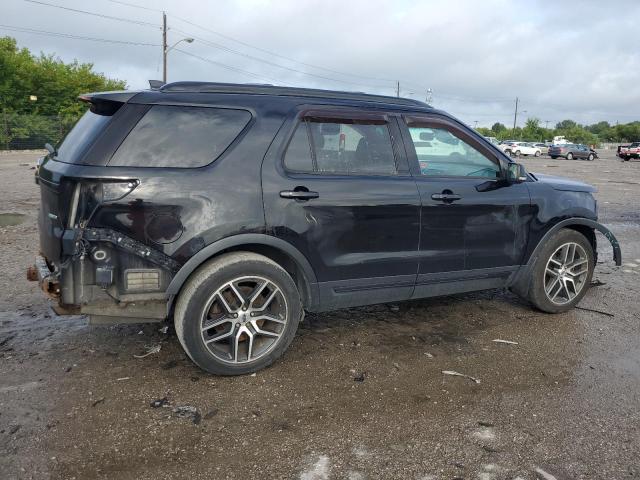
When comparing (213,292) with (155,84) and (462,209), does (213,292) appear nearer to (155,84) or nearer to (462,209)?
(155,84)

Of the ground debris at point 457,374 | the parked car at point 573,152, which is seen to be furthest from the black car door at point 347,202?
the parked car at point 573,152

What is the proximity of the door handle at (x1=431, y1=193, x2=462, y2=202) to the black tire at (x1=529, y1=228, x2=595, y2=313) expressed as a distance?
113 cm

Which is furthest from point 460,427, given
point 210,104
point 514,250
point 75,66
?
point 75,66

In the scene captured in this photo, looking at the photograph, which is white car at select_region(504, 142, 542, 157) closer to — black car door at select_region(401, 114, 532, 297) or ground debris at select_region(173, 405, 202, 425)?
black car door at select_region(401, 114, 532, 297)

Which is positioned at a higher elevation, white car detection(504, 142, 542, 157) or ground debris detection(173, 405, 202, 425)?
white car detection(504, 142, 542, 157)

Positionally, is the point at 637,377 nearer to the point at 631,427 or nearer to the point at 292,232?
the point at 631,427

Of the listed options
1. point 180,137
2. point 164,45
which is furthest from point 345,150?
point 164,45

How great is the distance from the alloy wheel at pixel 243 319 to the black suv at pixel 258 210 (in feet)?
0.03

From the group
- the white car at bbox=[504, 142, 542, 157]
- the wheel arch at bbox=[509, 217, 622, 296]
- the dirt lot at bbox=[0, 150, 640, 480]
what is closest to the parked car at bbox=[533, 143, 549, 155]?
the white car at bbox=[504, 142, 542, 157]

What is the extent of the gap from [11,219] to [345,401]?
7.85 meters

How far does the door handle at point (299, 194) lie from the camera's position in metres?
3.53

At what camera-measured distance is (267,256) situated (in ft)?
12.2

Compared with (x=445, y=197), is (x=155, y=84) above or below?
above

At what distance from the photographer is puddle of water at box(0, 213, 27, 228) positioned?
851 cm
